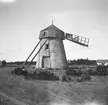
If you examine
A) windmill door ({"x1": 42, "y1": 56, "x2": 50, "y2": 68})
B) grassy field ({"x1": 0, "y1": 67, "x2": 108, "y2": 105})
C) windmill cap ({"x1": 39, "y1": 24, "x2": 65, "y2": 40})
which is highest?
windmill cap ({"x1": 39, "y1": 24, "x2": 65, "y2": 40})

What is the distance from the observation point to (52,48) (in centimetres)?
2673

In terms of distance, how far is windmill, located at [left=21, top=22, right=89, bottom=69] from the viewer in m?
26.5

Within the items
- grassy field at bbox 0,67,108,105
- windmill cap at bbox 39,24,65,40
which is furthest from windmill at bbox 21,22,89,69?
grassy field at bbox 0,67,108,105

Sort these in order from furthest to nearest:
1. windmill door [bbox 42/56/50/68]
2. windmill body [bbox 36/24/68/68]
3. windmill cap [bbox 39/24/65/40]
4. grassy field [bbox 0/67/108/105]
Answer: windmill cap [bbox 39/24/65/40], windmill door [bbox 42/56/50/68], windmill body [bbox 36/24/68/68], grassy field [bbox 0/67/108/105]

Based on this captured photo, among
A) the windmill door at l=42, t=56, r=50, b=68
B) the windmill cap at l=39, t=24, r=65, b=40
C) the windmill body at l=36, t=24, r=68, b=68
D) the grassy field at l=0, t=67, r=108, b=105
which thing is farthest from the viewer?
the windmill cap at l=39, t=24, r=65, b=40

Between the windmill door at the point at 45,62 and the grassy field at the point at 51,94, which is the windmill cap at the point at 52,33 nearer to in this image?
the windmill door at the point at 45,62

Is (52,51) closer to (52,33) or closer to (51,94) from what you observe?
(52,33)

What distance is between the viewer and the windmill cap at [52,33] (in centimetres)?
2719

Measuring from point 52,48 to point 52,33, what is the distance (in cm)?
243

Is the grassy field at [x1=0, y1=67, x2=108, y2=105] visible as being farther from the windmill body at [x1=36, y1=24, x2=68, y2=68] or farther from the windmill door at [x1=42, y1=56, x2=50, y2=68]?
the windmill door at [x1=42, y1=56, x2=50, y2=68]

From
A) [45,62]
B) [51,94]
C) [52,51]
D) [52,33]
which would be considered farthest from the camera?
[52,33]

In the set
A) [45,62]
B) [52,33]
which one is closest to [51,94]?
A: [45,62]

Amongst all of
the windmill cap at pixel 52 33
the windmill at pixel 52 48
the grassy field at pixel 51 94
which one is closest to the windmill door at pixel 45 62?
the windmill at pixel 52 48

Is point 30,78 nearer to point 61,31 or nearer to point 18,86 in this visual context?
point 18,86
